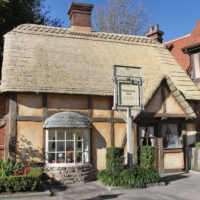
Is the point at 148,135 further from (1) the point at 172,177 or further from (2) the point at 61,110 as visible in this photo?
(2) the point at 61,110

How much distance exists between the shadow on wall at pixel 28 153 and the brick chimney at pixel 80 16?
7.31 m

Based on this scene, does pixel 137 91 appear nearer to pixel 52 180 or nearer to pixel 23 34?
pixel 52 180

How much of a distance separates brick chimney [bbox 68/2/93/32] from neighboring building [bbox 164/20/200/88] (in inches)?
224

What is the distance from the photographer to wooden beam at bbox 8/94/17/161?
10.1 metres

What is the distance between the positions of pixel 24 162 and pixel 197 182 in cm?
654

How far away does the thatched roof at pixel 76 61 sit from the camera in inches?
433

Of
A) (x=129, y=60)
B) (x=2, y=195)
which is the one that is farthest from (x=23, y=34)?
(x=2, y=195)

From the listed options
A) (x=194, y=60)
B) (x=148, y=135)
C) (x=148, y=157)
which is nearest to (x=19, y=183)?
(x=148, y=157)

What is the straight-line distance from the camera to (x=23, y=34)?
42.1 ft

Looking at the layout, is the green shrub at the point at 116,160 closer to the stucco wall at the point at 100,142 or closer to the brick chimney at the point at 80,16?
the stucco wall at the point at 100,142

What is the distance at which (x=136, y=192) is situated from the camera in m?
8.48

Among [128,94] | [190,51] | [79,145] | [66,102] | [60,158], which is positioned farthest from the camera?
[190,51]

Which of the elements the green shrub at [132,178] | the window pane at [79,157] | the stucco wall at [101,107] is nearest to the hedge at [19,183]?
the green shrub at [132,178]

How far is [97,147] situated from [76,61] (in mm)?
4131
